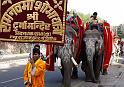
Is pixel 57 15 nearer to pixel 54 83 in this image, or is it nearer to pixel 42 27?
pixel 42 27

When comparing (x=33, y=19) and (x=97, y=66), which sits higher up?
(x=33, y=19)

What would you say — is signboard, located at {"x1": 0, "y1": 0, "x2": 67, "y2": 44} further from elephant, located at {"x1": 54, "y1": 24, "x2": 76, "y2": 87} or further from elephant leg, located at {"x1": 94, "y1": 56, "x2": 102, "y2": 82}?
elephant leg, located at {"x1": 94, "y1": 56, "x2": 102, "y2": 82}

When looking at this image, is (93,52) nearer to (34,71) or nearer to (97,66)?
(97,66)

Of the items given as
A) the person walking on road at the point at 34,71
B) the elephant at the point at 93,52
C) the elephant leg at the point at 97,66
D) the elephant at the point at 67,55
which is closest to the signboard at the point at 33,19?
the person walking on road at the point at 34,71

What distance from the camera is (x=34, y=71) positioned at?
28.9ft

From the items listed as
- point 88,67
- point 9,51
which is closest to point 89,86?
point 88,67

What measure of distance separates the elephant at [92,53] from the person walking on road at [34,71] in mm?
6935

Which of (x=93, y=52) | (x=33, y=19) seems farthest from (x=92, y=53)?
(x=33, y=19)

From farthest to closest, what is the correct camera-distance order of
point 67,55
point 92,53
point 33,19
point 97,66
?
point 97,66 < point 92,53 < point 67,55 < point 33,19

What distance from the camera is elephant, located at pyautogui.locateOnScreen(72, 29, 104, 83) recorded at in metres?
15.8

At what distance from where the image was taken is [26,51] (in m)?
57.7

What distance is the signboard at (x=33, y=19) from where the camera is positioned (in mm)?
8734

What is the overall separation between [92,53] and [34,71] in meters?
7.19

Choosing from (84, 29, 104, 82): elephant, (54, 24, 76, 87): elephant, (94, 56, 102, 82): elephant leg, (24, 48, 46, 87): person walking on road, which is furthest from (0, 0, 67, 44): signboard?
(94, 56, 102, 82): elephant leg
